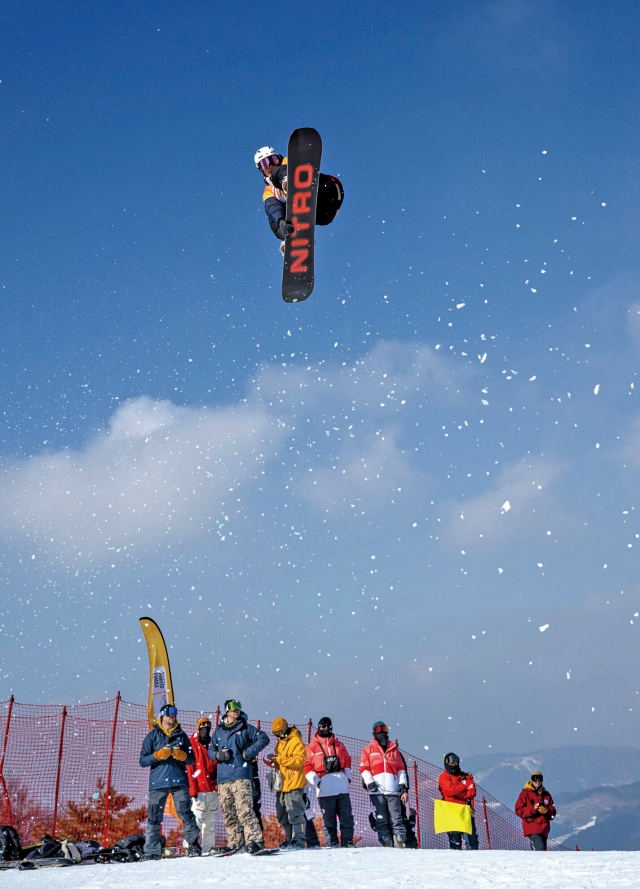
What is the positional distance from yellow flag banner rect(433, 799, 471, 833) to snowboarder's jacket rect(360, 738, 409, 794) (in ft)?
2.65

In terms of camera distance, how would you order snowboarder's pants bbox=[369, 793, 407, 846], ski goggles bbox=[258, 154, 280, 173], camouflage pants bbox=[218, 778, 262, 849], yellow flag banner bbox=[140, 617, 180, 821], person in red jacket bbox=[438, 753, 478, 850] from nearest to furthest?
camouflage pants bbox=[218, 778, 262, 849] < snowboarder's pants bbox=[369, 793, 407, 846] < ski goggles bbox=[258, 154, 280, 173] < person in red jacket bbox=[438, 753, 478, 850] < yellow flag banner bbox=[140, 617, 180, 821]

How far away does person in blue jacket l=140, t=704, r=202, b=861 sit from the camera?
28.2ft

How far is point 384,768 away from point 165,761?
2.55 metres

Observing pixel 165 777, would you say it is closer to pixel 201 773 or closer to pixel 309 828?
pixel 201 773

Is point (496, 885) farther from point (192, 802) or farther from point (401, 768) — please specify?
point (192, 802)

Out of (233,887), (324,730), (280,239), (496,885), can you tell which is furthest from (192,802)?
(280,239)

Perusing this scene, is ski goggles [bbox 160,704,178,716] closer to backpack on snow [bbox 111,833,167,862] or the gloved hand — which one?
backpack on snow [bbox 111,833,167,862]

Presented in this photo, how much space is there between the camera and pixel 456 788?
9.88 meters

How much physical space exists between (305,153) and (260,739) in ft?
22.0

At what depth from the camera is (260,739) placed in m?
8.51

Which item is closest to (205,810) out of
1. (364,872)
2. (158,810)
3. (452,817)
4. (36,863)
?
(158,810)

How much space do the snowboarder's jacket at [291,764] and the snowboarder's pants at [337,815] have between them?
70 cm

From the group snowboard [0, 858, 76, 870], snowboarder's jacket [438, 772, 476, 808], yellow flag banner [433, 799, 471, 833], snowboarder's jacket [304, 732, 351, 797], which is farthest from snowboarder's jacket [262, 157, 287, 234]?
snowboard [0, 858, 76, 870]

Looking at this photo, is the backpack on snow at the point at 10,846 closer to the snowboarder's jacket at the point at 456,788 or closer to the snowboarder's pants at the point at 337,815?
the snowboarder's pants at the point at 337,815
